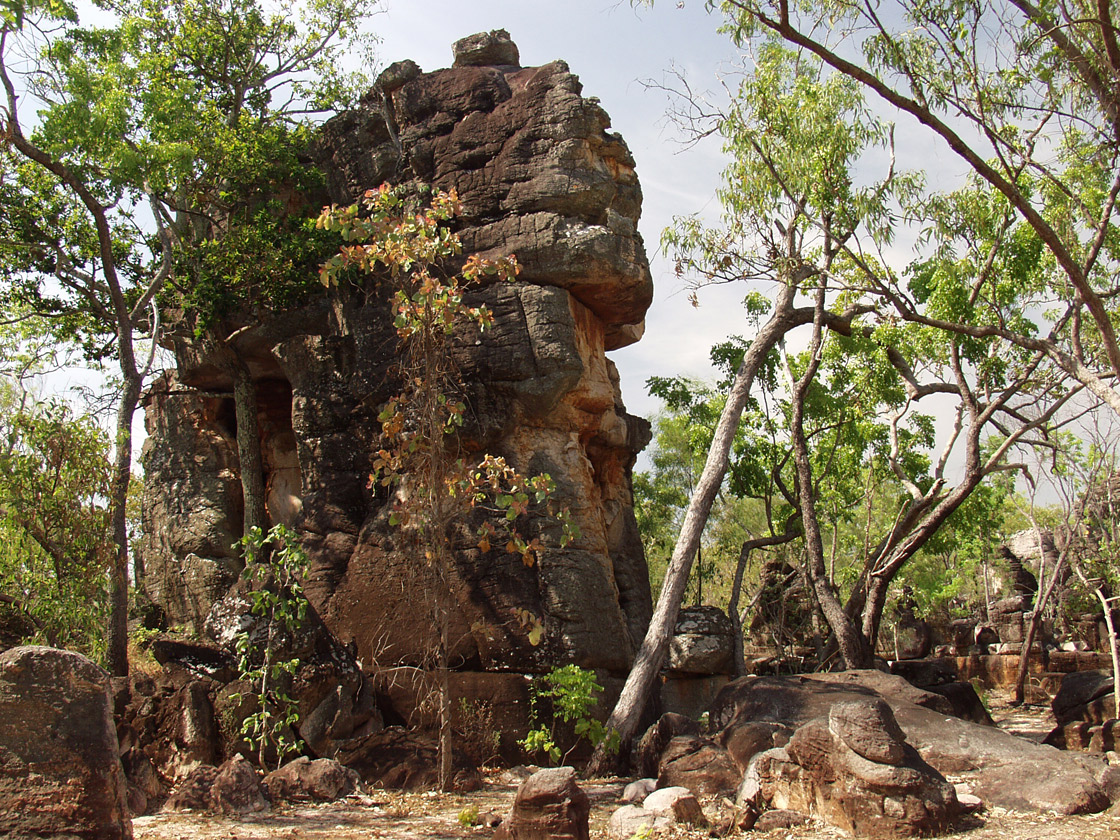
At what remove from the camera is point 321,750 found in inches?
324

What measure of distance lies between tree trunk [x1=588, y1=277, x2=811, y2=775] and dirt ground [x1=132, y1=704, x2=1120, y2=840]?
5.70 ft

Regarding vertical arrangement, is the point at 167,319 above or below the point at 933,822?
above

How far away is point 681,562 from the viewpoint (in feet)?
34.7

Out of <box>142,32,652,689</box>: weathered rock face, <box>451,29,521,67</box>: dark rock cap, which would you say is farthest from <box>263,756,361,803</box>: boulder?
<box>451,29,521,67</box>: dark rock cap

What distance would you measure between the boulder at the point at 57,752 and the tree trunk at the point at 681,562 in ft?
17.8

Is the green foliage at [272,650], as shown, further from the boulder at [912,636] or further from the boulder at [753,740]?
the boulder at [912,636]

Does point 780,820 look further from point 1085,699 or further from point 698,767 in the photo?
point 1085,699

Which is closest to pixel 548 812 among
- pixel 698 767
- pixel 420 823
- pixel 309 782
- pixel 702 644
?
pixel 420 823

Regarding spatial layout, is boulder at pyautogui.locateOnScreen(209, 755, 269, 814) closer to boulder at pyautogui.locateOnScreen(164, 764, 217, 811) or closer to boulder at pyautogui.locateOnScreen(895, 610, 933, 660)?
boulder at pyautogui.locateOnScreen(164, 764, 217, 811)

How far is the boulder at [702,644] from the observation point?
1151 centimetres

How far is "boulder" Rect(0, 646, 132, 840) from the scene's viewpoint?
4230 mm

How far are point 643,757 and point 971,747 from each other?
296 centimetres

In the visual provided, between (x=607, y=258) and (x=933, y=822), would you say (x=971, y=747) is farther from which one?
(x=607, y=258)

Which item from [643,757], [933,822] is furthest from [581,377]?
[933,822]
